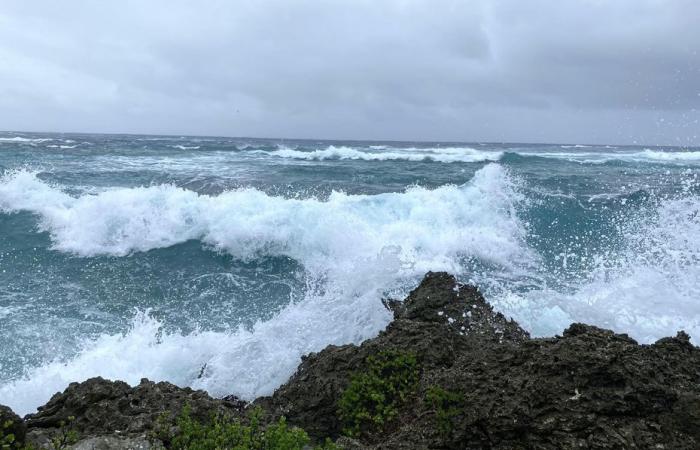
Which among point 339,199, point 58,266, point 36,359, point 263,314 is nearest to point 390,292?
point 263,314

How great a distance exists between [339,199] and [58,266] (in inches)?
324

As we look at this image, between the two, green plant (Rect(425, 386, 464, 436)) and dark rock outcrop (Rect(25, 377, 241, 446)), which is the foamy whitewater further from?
green plant (Rect(425, 386, 464, 436))

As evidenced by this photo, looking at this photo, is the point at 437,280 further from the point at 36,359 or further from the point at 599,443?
the point at 36,359

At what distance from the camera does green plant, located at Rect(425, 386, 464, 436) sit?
3.58 metres

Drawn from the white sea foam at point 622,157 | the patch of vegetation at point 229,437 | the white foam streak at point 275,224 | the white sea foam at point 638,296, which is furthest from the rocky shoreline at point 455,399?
the white sea foam at point 622,157

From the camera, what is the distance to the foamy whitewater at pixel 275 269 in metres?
6.27

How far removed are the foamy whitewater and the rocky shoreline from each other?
4.41 ft

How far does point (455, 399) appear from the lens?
146 inches

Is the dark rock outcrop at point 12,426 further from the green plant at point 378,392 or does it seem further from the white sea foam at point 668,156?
the white sea foam at point 668,156

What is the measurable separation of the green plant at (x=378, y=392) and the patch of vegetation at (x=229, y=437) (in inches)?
28.5

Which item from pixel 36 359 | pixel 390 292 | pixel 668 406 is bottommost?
pixel 36 359

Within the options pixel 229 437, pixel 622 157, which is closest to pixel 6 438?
pixel 229 437

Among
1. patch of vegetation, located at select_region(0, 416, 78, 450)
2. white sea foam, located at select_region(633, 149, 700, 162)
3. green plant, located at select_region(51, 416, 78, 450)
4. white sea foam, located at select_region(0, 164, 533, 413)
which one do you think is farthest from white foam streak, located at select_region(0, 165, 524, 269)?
white sea foam, located at select_region(633, 149, 700, 162)

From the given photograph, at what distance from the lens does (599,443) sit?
309cm
